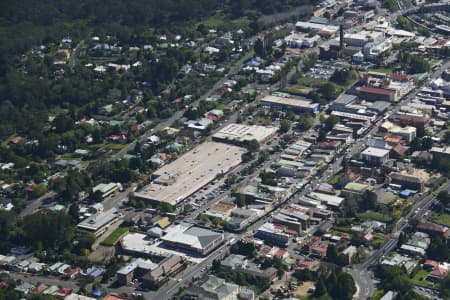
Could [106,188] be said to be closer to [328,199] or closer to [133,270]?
[133,270]

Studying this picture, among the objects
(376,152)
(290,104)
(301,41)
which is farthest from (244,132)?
(301,41)

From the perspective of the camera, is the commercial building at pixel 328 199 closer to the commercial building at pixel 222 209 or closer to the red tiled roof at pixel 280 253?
the commercial building at pixel 222 209

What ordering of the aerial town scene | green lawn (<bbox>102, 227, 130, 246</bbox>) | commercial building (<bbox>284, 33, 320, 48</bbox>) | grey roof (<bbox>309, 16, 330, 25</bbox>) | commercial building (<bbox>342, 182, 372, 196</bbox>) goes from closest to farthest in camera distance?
the aerial town scene < green lawn (<bbox>102, 227, 130, 246</bbox>) < commercial building (<bbox>342, 182, 372, 196</bbox>) < commercial building (<bbox>284, 33, 320, 48</bbox>) < grey roof (<bbox>309, 16, 330, 25</bbox>)

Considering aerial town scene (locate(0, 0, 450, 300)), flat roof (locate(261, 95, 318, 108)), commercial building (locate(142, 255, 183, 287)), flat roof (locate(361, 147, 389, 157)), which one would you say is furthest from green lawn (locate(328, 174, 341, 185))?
commercial building (locate(142, 255, 183, 287))

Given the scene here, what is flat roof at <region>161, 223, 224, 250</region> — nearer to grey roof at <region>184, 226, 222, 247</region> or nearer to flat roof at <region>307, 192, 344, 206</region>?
grey roof at <region>184, 226, 222, 247</region>

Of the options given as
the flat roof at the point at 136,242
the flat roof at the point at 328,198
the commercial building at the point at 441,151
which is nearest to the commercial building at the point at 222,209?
the flat roof at the point at 136,242

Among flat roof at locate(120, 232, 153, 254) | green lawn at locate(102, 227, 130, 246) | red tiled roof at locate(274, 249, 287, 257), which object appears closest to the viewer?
red tiled roof at locate(274, 249, 287, 257)

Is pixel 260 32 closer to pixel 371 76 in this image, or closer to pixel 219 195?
pixel 371 76
